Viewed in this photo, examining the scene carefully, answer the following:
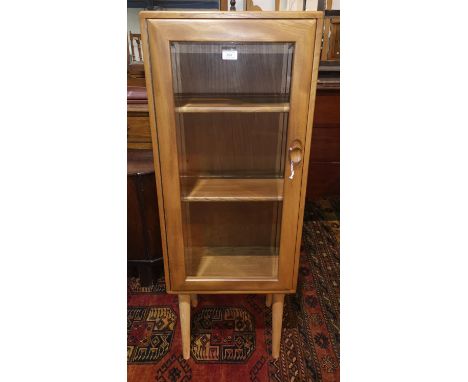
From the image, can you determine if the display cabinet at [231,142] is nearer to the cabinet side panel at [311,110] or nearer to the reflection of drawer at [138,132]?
the cabinet side panel at [311,110]

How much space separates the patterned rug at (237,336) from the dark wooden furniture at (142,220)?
3.3 inches

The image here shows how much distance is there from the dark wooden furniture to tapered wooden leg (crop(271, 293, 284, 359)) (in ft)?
1.93

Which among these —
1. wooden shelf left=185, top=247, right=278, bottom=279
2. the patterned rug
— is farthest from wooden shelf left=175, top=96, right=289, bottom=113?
the patterned rug

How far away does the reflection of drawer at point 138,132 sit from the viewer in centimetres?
129

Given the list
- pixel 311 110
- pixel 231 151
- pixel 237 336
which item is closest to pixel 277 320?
pixel 237 336

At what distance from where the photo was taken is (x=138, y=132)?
1.33 m

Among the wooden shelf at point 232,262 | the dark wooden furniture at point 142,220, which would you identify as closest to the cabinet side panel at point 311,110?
the wooden shelf at point 232,262

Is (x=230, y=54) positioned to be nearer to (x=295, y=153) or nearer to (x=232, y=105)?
(x=232, y=105)

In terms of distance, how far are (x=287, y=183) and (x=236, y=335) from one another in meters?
0.67

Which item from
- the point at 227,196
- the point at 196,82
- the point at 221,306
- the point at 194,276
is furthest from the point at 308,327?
the point at 196,82

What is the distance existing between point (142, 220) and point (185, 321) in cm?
46

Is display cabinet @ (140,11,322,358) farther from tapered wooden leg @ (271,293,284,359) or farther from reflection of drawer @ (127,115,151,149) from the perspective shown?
reflection of drawer @ (127,115,151,149)

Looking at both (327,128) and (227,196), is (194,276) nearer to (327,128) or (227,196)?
(227,196)

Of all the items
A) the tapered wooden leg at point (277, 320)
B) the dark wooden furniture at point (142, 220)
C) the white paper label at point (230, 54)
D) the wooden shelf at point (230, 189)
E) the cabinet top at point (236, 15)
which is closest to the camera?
the cabinet top at point (236, 15)
